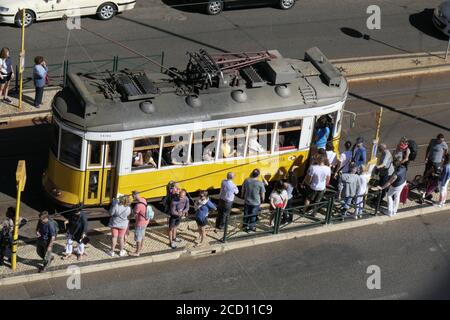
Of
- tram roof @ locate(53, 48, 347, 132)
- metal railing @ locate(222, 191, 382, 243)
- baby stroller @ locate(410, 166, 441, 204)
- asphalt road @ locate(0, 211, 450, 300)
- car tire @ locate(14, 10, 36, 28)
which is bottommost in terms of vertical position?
asphalt road @ locate(0, 211, 450, 300)

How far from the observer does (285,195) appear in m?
23.0

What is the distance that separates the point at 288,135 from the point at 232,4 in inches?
418

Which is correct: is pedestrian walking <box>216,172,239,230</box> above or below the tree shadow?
below

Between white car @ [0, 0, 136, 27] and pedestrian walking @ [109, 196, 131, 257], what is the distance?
1098cm

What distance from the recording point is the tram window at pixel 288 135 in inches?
945

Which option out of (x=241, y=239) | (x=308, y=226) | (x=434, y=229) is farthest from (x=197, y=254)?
(x=434, y=229)

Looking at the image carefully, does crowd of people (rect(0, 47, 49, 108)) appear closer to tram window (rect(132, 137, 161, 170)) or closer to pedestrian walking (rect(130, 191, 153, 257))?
tram window (rect(132, 137, 161, 170))

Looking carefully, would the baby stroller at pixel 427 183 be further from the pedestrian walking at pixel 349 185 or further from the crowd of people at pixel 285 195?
the pedestrian walking at pixel 349 185

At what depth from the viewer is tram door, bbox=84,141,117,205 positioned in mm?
22297

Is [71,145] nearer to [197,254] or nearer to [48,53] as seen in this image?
[197,254]

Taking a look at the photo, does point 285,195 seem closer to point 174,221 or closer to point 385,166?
point 174,221

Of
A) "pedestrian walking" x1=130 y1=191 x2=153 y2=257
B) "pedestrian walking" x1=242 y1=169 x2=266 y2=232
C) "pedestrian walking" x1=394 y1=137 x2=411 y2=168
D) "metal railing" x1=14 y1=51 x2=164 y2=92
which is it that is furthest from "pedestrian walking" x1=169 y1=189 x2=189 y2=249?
"metal railing" x1=14 y1=51 x2=164 y2=92

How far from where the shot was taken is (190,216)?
23828mm
